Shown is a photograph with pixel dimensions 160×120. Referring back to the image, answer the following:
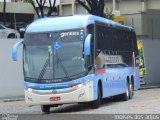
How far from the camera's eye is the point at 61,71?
20.7 meters

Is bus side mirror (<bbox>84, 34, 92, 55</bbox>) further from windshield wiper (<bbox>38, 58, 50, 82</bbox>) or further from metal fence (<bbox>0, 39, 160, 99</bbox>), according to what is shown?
metal fence (<bbox>0, 39, 160, 99</bbox>)

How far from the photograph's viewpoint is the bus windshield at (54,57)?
814 inches

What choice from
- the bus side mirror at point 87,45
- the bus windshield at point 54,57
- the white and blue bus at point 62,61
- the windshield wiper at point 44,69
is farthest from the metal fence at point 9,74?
the bus side mirror at point 87,45

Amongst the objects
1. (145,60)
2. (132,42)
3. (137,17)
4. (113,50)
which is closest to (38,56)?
(113,50)

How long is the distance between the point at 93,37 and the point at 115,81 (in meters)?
3.92

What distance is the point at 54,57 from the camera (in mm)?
20781

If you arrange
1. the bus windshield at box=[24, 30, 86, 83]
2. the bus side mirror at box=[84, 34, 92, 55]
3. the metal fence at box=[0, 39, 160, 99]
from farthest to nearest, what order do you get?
1. the metal fence at box=[0, 39, 160, 99]
2. the bus windshield at box=[24, 30, 86, 83]
3. the bus side mirror at box=[84, 34, 92, 55]

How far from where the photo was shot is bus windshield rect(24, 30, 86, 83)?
20672 mm

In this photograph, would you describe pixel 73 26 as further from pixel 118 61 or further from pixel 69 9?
pixel 69 9

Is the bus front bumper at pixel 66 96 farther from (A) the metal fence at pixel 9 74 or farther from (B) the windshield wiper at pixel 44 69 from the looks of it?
(A) the metal fence at pixel 9 74

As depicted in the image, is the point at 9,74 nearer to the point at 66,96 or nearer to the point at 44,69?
the point at 44,69

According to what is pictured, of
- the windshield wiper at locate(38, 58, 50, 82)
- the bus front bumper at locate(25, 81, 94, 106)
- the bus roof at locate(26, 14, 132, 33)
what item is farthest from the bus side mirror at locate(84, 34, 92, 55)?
the windshield wiper at locate(38, 58, 50, 82)

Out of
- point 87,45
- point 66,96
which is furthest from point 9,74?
point 87,45

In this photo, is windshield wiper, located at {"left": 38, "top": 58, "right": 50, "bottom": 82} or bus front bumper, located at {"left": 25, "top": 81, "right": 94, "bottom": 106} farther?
windshield wiper, located at {"left": 38, "top": 58, "right": 50, "bottom": 82}
